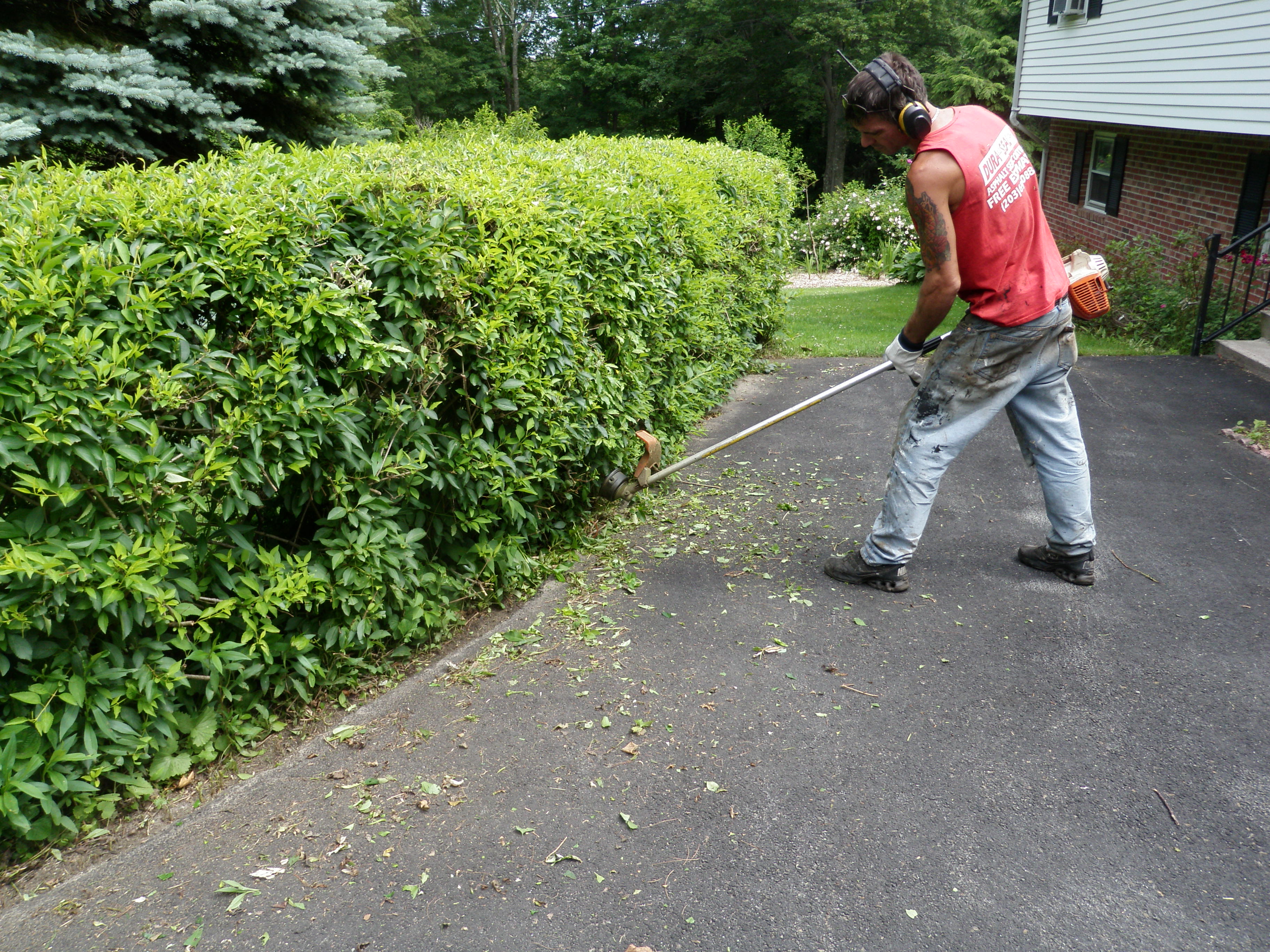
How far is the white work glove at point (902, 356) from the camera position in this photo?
14.0 feet

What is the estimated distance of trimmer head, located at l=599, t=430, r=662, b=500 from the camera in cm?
507

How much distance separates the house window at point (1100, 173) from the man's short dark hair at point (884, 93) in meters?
13.8

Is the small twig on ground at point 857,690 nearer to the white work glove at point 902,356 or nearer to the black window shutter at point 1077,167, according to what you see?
the white work glove at point 902,356

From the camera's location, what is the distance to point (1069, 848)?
2758mm

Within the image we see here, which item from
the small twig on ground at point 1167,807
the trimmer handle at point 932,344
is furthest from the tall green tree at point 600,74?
the small twig on ground at point 1167,807

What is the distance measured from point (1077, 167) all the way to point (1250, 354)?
388 inches

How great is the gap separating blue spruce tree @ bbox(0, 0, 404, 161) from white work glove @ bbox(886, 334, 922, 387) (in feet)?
19.0

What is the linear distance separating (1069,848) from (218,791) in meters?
2.63

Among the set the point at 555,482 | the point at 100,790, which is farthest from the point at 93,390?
the point at 555,482

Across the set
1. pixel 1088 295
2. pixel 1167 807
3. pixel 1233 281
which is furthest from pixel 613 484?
pixel 1233 281

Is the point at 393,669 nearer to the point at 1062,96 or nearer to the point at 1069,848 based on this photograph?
the point at 1069,848

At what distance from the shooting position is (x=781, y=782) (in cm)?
307

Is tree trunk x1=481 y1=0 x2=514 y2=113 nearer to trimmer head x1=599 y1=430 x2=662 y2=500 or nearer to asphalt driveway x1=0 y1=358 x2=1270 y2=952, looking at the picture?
trimmer head x1=599 y1=430 x2=662 y2=500

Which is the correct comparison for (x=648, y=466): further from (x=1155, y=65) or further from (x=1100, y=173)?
(x=1100, y=173)
